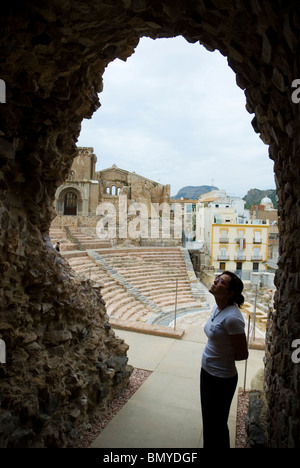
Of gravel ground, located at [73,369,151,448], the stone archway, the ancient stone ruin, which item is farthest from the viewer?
the stone archway

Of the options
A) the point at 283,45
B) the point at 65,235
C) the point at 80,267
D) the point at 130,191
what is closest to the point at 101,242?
the point at 65,235

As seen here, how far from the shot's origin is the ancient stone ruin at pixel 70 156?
68.0 inches

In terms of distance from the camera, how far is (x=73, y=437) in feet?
8.05

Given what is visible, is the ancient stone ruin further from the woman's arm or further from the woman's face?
the woman's face

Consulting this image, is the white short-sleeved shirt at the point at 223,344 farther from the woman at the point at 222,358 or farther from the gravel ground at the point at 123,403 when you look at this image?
the gravel ground at the point at 123,403

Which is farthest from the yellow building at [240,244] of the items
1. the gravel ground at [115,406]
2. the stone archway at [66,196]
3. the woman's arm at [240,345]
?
the woman's arm at [240,345]

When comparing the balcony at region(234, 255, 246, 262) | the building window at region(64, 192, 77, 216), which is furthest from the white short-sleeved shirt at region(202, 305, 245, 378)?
the building window at region(64, 192, 77, 216)

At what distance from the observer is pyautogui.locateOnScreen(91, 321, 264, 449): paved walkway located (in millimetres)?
2568

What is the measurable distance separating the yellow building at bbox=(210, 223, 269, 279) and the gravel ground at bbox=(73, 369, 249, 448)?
21.8 meters

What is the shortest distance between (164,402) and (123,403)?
0.45 meters

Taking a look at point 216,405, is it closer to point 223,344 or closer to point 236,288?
point 223,344

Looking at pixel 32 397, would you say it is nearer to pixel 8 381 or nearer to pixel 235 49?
pixel 8 381

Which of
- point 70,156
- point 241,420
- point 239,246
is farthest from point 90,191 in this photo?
point 241,420

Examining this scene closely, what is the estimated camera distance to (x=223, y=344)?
203 centimetres
